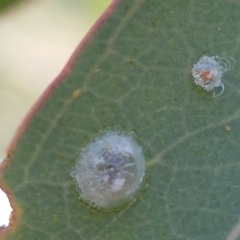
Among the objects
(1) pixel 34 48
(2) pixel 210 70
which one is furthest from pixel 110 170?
(1) pixel 34 48

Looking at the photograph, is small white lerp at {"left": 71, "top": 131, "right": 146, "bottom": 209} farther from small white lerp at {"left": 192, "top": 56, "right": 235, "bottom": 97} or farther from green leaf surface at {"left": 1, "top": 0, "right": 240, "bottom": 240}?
small white lerp at {"left": 192, "top": 56, "right": 235, "bottom": 97}

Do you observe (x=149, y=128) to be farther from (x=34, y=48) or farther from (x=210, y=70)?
(x=34, y=48)

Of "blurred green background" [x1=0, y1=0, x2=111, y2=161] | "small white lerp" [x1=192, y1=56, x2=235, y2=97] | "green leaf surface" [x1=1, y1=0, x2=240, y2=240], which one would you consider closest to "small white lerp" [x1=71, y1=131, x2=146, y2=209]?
"green leaf surface" [x1=1, y1=0, x2=240, y2=240]

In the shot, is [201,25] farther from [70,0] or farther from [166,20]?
[70,0]

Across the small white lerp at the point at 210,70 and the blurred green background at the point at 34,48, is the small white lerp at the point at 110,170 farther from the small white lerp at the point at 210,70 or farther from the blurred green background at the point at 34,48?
the blurred green background at the point at 34,48

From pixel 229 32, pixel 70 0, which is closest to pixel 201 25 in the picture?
pixel 229 32

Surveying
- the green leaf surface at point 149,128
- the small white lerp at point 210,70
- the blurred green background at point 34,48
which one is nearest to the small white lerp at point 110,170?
the green leaf surface at point 149,128
